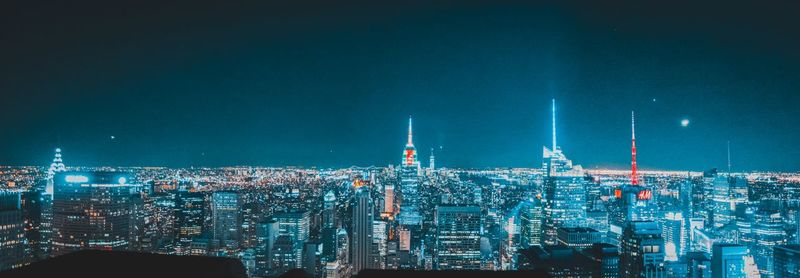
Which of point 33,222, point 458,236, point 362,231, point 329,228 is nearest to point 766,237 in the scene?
point 458,236

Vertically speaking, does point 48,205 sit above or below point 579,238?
above

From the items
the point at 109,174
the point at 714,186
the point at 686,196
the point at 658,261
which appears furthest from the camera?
the point at 686,196

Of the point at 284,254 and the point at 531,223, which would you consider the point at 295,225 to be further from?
the point at 531,223

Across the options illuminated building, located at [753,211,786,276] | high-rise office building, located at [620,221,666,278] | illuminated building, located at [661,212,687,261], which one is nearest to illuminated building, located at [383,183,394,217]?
high-rise office building, located at [620,221,666,278]

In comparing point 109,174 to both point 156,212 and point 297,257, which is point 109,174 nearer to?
point 156,212

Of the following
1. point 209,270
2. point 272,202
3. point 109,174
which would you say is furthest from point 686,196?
point 209,270

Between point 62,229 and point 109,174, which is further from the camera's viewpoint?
point 109,174

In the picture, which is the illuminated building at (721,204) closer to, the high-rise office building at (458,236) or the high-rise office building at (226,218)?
the high-rise office building at (458,236)
